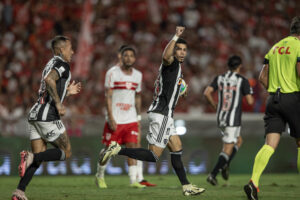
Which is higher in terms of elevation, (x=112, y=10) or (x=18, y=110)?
(x=112, y=10)

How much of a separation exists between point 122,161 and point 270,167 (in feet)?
11.8

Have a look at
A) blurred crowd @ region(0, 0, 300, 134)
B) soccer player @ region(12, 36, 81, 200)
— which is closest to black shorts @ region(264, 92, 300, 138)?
soccer player @ region(12, 36, 81, 200)

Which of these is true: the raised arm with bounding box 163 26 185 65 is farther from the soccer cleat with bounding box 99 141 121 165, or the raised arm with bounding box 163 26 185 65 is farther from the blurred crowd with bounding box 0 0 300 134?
the blurred crowd with bounding box 0 0 300 134

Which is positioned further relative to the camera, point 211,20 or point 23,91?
point 211,20

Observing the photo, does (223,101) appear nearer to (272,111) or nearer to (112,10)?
(272,111)

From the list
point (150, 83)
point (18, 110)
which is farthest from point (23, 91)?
point (150, 83)

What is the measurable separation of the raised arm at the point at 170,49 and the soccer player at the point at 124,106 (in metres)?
2.56

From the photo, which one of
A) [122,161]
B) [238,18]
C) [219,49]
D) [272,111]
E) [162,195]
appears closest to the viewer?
[272,111]

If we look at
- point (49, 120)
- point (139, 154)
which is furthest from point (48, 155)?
point (139, 154)

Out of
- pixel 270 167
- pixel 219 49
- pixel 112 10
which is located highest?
pixel 112 10

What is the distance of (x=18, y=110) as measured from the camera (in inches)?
608

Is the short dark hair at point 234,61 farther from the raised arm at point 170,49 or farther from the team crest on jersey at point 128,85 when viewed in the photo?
the raised arm at point 170,49

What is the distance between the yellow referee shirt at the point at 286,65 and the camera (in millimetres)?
7614

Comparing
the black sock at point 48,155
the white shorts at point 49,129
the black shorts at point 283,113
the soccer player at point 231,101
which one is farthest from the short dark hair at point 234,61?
the black sock at point 48,155
